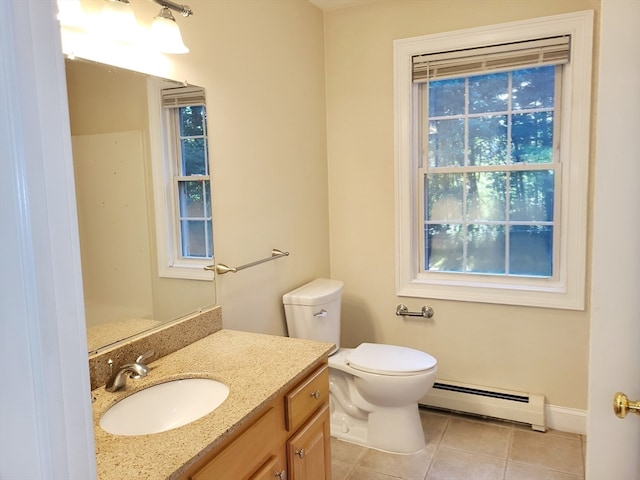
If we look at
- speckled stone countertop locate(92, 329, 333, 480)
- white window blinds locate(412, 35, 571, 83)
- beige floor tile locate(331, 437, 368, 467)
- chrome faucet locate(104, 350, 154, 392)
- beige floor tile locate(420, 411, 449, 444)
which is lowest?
beige floor tile locate(331, 437, 368, 467)

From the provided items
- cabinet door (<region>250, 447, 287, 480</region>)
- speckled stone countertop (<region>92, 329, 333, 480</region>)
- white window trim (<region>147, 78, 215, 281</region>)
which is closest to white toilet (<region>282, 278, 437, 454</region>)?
speckled stone countertop (<region>92, 329, 333, 480</region>)

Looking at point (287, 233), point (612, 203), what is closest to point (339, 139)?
point (287, 233)

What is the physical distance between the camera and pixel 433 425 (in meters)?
2.71

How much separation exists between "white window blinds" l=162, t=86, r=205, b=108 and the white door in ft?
4.50

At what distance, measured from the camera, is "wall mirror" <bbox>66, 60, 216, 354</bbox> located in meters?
1.40

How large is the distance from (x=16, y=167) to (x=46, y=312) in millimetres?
169

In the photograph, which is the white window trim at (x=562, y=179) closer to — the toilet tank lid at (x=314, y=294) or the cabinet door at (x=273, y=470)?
the toilet tank lid at (x=314, y=294)

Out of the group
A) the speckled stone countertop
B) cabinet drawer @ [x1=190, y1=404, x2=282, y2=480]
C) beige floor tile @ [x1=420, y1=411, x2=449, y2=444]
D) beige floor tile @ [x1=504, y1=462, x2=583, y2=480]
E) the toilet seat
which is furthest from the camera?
beige floor tile @ [x1=420, y1=411, x2=449, y2=444]

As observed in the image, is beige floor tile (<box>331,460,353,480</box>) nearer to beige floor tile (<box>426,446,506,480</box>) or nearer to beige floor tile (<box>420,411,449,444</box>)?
Answer: beige floor tile (<box>426,446,506,480</box>)

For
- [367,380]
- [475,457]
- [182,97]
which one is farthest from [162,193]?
[475,457]

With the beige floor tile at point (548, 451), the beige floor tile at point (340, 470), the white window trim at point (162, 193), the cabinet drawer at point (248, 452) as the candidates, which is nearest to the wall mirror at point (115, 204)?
the white window trim at point (162, 193)

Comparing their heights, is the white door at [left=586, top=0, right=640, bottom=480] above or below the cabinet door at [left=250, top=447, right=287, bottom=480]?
above

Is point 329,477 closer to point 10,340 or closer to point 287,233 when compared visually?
point 287,233

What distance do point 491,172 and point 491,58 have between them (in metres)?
0.62
